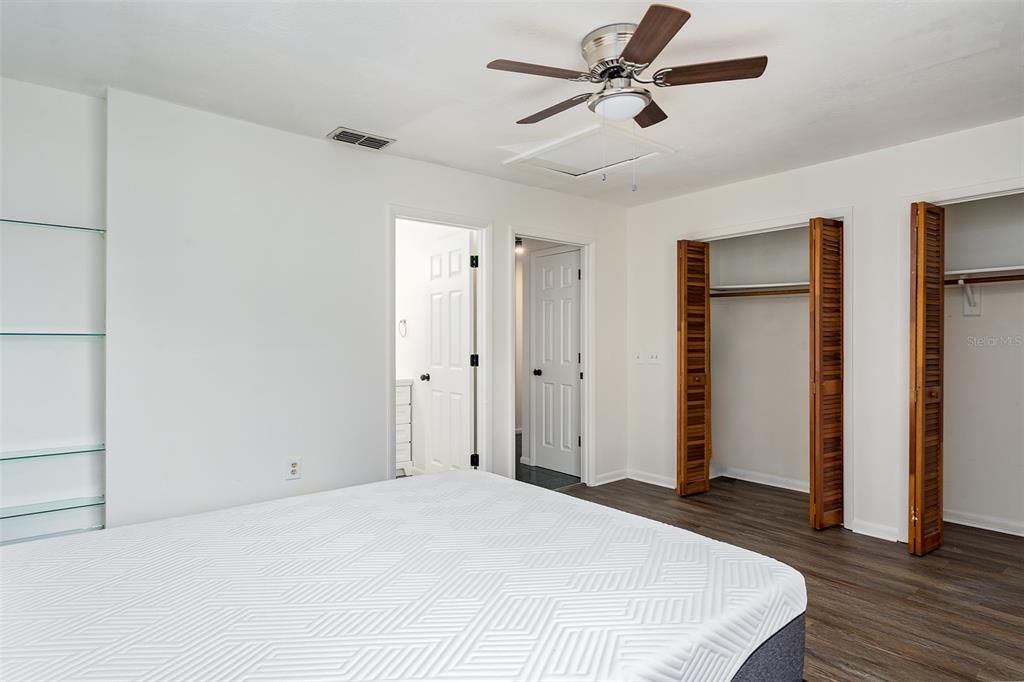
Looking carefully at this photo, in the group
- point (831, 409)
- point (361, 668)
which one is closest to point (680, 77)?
point (361, 668)

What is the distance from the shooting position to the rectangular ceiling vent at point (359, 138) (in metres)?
3.31

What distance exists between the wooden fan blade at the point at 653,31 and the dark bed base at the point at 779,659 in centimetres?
176

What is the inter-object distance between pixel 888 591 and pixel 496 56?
317 centimetres

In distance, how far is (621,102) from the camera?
2.29 m

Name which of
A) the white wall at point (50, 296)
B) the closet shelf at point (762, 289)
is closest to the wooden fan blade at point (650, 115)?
the closet shelf at point (762, 289)

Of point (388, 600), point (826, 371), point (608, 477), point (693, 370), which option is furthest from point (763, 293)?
point (388, 600)

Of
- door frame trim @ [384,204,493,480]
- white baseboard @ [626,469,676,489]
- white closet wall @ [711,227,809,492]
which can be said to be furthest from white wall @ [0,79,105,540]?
white closet wall @ [711,227,809,492]

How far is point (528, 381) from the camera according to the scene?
5.73 meters

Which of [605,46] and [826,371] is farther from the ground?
[605,46]

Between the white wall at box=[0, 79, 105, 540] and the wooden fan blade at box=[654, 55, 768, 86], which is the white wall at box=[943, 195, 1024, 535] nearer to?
the wooden fan blade at box=[654, 55, 768, 86]

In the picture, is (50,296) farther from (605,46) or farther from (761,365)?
(761,365)

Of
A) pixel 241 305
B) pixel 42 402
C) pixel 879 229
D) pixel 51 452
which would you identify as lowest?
pixel 51 452

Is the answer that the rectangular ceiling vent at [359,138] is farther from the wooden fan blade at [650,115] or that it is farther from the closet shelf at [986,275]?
the closet shelf at [986,275]

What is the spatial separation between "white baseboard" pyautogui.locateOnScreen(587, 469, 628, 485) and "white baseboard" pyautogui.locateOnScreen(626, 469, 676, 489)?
0.07 m
